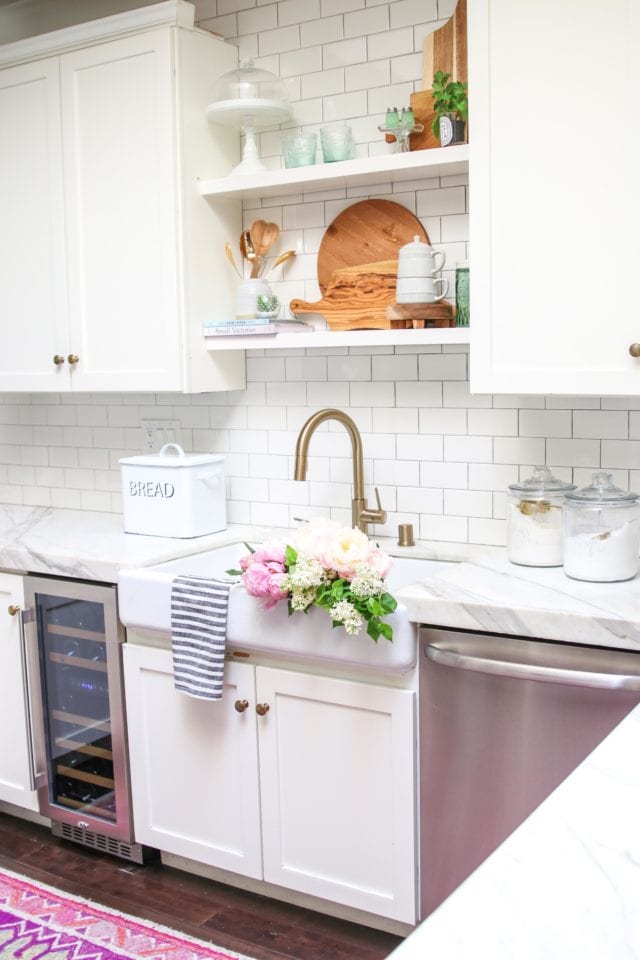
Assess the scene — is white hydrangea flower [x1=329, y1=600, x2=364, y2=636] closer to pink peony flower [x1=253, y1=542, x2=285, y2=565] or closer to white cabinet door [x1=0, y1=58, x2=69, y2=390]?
pink peony flower [x1=253, y1=542, x2=285, y2=565]

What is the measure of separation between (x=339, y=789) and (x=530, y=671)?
0.65 m

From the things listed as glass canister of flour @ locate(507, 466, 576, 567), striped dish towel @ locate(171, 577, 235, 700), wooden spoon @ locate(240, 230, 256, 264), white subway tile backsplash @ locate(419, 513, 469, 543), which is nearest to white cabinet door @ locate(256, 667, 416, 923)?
striped dish towel @ locate(171, 577, 235, 700)

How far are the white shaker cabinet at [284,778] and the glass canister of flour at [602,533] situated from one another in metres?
0.52

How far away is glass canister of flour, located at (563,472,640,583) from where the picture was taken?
2414mm

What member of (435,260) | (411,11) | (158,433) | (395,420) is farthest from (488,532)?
(411,11)

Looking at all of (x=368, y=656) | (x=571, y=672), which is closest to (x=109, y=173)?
(x=368, y=656)

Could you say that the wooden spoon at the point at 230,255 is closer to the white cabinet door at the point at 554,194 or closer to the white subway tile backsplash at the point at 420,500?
the white subway tile backsplash at the point at 420,500

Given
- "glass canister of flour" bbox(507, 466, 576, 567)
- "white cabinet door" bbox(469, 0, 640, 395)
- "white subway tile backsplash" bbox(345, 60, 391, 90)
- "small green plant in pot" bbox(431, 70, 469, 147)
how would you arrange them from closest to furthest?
"white cabinet door" bbox(469, 0, 640, 395) < "glass canister of flour" bbox(507, 466, 576, 567) < "small green plant in pot" bbox(431, 70, 469, 147) < "white subway tile backsplash" bbox(345, 60, 391, 90)

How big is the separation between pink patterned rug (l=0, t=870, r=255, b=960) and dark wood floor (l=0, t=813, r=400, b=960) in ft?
0.14

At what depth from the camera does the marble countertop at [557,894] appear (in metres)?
0.89

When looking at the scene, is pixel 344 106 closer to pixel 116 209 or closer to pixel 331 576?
pixel 116 209

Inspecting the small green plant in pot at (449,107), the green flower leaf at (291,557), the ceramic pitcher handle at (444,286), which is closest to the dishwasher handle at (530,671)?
the green flower leaf at (291,557)

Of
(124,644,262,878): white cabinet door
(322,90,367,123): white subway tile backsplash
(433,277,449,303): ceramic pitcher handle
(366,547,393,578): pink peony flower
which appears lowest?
Result: (124,644,262,878): white cabinet door

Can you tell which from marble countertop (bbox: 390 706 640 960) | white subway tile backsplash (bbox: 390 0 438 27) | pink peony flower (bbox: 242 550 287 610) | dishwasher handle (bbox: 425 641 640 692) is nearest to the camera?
marble countertop (bbox: 390 706 640 960)
